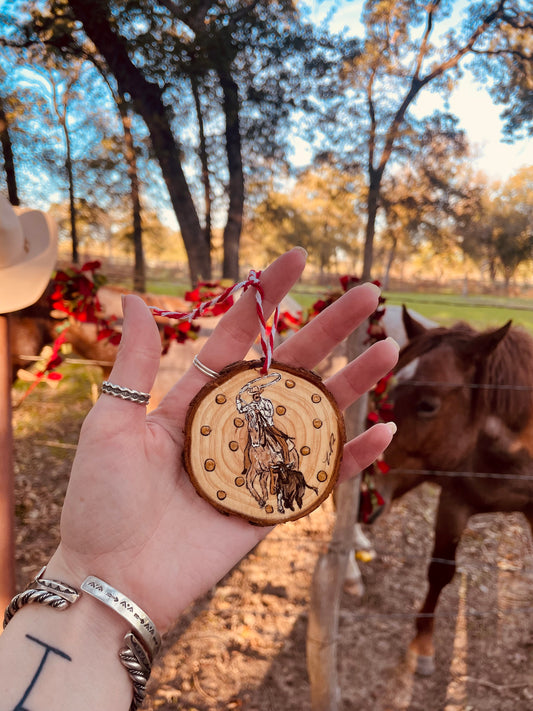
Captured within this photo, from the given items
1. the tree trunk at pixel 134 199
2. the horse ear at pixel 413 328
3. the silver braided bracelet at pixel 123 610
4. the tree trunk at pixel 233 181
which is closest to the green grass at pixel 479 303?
the horse ear at pixel 413 328

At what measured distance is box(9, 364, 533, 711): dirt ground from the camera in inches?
107

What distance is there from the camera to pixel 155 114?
10.0 feet

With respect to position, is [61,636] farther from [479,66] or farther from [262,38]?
[479,66]

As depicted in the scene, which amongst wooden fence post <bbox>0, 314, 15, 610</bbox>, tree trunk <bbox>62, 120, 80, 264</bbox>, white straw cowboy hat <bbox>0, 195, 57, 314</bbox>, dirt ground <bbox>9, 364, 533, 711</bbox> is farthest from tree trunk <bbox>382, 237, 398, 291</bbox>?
wooden fence post <bbox>0, 314, 15, 610</bbox>

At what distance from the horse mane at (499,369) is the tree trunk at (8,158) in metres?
3.25

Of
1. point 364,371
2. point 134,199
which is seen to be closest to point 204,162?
point 134,199

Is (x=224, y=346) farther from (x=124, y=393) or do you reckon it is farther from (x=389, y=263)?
(x=389, y=263)

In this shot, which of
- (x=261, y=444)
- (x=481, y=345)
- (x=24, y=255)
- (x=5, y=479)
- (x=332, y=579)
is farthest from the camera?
(x=481, y=345)

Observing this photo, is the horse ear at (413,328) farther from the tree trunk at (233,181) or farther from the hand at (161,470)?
the hand at (161,470)

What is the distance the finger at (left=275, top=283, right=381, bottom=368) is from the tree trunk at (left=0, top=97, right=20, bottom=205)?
309 cm

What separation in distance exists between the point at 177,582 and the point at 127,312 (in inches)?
30.5

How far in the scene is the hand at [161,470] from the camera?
1.10 m

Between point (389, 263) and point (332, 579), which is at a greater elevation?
point (389, 263)

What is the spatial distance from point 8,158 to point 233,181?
5.69 ft
